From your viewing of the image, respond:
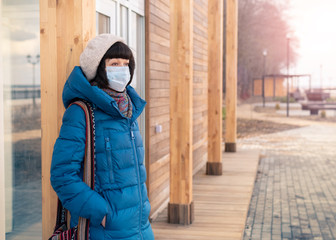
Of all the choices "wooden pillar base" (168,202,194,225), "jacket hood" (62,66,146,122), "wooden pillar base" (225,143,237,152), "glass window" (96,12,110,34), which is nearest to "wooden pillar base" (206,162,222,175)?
"wooden pillar base" (225,143,237,152)

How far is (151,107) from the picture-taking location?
525 centimetres

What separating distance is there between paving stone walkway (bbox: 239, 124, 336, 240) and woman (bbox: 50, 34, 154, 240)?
120 inches

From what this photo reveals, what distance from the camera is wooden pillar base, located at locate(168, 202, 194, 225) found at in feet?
16.4

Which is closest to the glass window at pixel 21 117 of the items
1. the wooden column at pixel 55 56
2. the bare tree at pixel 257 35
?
the wooden column at pixel 55 56

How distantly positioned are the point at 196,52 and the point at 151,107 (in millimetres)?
3392

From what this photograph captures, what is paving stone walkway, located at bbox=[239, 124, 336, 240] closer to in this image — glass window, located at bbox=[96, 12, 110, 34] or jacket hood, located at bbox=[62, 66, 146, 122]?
glass window, located at bbox=[96, 12, 110, 34]

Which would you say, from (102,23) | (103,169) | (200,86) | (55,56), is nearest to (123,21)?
(102,23)

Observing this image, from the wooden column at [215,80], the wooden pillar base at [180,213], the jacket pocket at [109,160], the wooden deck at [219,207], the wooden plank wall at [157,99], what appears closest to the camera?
the jacket pocket at [109,160]

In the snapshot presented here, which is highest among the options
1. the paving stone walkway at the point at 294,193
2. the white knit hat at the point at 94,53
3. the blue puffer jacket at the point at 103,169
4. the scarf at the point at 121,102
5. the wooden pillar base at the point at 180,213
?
the white knit hat at the point at 94,53

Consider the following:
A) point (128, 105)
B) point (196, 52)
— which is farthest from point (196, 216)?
point (196, 52)

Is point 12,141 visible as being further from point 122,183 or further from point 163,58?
point 163,58

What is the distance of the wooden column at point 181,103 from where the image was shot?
4855 mm

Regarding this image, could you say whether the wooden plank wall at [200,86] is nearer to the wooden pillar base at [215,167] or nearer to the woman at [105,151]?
the wooden pillar base at [215,167]

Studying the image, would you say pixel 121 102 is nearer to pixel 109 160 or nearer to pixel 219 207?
pixel 109 160
